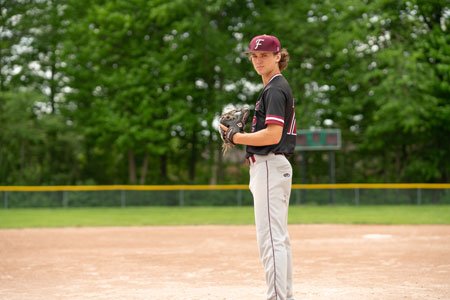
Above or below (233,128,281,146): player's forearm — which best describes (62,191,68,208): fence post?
A: below

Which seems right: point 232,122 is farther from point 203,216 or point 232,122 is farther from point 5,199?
point 5,199

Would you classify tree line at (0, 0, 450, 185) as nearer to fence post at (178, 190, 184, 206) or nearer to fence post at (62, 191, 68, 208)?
fence post at (178, 190, 184, 206)

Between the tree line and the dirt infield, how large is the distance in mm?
14372

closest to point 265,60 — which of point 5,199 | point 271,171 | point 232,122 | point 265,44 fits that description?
point 265,44

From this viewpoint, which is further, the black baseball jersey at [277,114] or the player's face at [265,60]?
the player's face at [265,60]

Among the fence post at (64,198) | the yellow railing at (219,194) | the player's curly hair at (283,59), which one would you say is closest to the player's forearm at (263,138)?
the player's curly hair at (283,59)

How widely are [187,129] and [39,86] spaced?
884 centimetres

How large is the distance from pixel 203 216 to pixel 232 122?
15.0 m

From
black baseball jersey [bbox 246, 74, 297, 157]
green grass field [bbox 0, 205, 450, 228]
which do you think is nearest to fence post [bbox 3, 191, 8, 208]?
green grass field [bbox 0, 205, 450, 228]

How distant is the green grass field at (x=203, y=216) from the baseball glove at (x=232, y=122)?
12334mm

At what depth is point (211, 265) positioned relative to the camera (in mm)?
8672

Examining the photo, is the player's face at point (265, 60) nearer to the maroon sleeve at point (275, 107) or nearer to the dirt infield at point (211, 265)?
the maroon sleeve at point (275, 107)

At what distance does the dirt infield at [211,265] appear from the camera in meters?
6.53

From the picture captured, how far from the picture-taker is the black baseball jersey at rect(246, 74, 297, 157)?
468 centimetres
